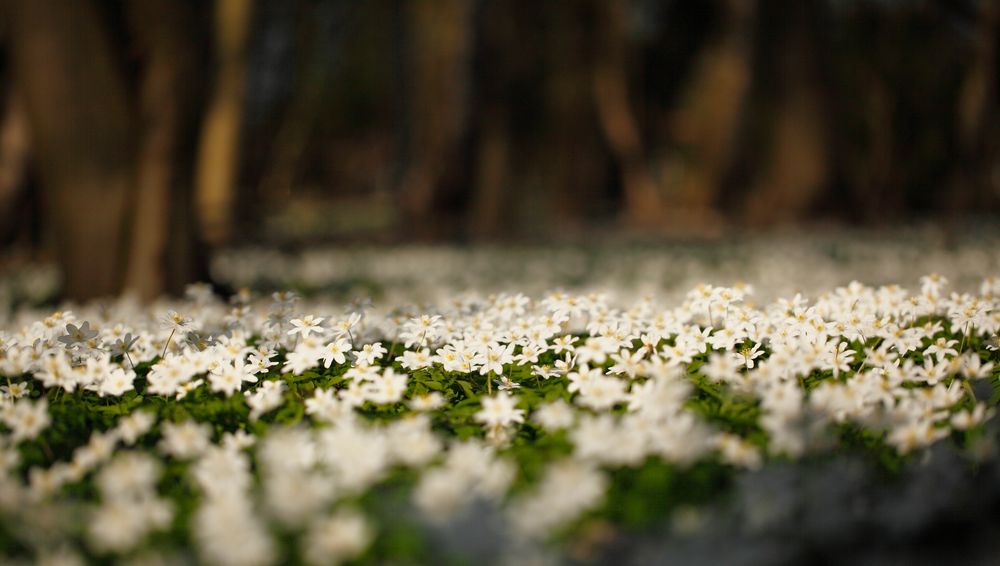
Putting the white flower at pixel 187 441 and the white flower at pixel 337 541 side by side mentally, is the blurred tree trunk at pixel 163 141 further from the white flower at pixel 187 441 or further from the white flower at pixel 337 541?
the white flower at pixel 337 541

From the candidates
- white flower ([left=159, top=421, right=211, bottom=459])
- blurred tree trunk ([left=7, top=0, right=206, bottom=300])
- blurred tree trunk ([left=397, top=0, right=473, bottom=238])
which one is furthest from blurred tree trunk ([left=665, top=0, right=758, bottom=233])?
white flower ([left=159, top=421, right=211, bottom=459])

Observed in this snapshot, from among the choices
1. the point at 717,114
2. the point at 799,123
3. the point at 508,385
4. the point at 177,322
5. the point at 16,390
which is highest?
the point at 717,114

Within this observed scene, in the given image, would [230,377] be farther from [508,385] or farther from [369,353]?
[508,385]

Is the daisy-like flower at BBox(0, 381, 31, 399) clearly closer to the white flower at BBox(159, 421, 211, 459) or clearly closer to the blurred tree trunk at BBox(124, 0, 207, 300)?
the white flower at BBox(159, 421, 211, 459)

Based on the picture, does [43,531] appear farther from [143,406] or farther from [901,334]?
[901,334]

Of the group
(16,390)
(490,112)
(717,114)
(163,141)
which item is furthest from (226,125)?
(16,390)

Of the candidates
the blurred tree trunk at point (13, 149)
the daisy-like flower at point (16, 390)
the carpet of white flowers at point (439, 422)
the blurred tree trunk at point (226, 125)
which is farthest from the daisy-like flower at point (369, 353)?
the blurred tree trunk at point (226, 125)
